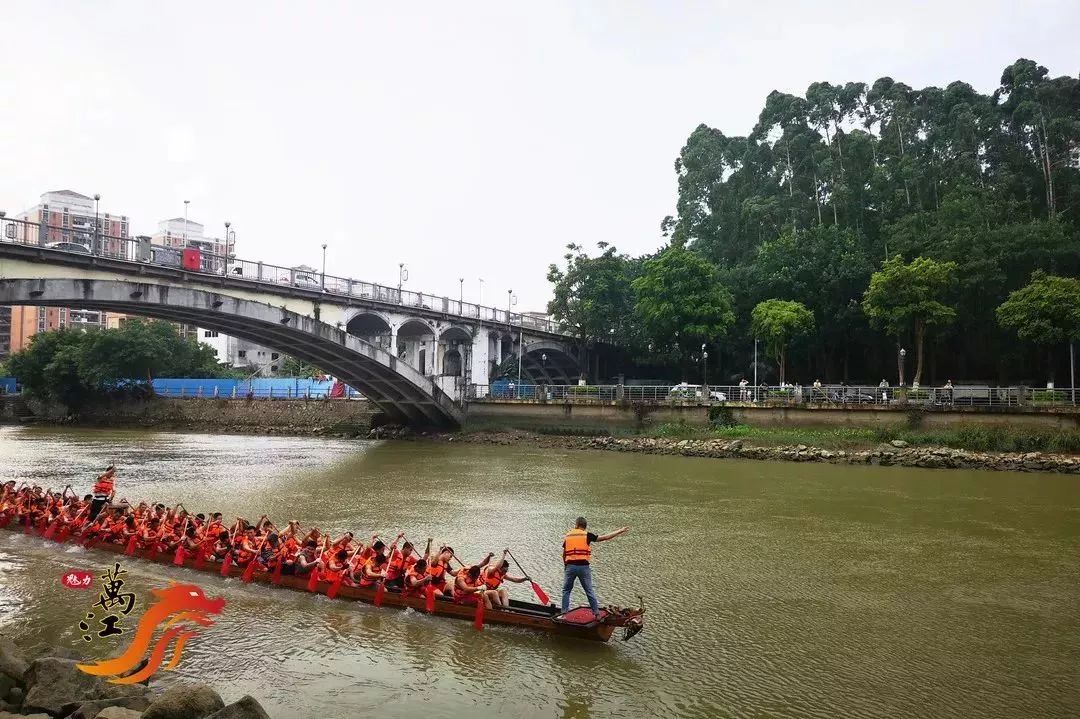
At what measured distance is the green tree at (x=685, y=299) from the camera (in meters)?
50.3

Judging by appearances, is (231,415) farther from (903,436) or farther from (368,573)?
(368,573)

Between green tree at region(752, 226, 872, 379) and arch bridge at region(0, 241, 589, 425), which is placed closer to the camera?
arch bridge at region(0, 241, 589, 425)

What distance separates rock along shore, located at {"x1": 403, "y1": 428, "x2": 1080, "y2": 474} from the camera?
31.1 meters

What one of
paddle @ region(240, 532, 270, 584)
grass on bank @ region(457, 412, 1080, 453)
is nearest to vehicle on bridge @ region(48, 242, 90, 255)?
paddle @ region(240, 532, 270, 584)

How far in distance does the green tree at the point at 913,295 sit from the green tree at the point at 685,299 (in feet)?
33.1

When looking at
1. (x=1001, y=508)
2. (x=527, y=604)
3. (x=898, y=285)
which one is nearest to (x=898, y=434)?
(x=898, y=285)

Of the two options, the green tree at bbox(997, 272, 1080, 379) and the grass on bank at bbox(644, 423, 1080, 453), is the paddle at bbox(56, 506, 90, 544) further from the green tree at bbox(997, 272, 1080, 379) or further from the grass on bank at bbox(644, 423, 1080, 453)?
the green tree at bbox(997, 272, 1080, 379)

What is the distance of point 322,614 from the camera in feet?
40.0

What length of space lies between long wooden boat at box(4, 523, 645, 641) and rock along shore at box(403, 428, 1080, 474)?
2588cm

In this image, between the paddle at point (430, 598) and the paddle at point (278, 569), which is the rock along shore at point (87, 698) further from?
the paddle at point (278, 569)

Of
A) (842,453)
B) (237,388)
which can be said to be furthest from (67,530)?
(237,388)

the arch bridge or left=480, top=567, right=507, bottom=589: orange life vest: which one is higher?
the arch bridge

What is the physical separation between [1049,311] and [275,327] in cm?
3866

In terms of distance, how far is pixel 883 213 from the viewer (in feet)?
186
